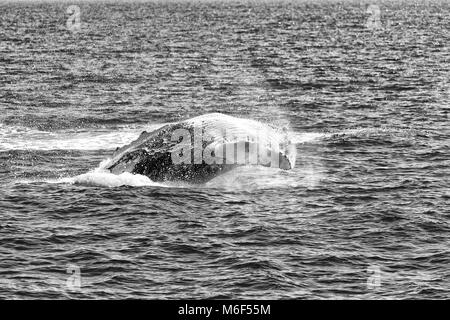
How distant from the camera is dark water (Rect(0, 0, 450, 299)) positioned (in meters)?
23.9

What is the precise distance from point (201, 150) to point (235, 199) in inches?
90.3

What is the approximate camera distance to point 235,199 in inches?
1240

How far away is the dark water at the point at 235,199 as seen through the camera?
2392cm

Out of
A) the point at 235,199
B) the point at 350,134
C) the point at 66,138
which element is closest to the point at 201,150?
the point at 235,199

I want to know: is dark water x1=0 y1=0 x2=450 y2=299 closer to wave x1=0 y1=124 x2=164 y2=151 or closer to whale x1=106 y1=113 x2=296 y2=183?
wave x1=0 y1=124 x2=164 y2=151

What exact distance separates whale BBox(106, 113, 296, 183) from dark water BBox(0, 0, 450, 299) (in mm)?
573

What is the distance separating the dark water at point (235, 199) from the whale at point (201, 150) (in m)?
0.57

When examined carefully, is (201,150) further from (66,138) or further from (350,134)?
(350,134)

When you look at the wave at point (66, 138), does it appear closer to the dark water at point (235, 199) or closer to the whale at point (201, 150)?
the dark water at point (235, 199)

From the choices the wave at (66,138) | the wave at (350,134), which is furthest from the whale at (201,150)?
the wave at (350,134)

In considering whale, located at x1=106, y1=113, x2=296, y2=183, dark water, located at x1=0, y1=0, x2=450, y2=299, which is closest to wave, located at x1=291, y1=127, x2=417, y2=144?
dark water, located at x1=0, y1=0, x2=450, y2=299

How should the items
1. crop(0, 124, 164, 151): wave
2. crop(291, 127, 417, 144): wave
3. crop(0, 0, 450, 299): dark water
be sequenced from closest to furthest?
1. crop(0, 0, 450, 299): dark water
2. crop(0, 124, 164, 151): wave
3. crop(291, 127, 417, 144): wave
